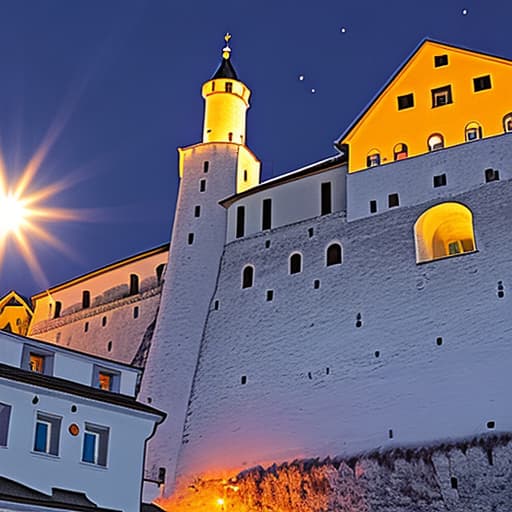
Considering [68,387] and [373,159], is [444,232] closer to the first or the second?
[373,159]

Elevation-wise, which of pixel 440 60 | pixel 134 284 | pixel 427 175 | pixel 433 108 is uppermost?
pixel 440 60

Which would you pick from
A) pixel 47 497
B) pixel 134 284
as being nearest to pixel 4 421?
pixel 47 497

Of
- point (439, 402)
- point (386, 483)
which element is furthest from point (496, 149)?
point (386, 483)

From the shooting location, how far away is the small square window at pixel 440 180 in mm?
29875

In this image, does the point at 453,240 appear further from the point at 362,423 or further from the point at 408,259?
the point at 362,423

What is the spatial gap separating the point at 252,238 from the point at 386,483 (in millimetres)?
11846

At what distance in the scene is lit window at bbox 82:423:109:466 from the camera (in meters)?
17.6

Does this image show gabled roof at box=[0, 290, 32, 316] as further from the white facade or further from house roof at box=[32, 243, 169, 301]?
the white facade

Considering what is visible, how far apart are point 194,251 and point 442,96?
11.1 m

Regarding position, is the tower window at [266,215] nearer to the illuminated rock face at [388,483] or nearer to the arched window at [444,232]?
the arched window at [444,232]

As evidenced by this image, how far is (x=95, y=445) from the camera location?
1777 centimetres

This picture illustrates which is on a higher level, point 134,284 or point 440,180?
point 134,284

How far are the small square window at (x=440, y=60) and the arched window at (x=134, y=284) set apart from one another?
54.3 feet

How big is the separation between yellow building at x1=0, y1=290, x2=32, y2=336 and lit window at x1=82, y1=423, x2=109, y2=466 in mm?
31043
